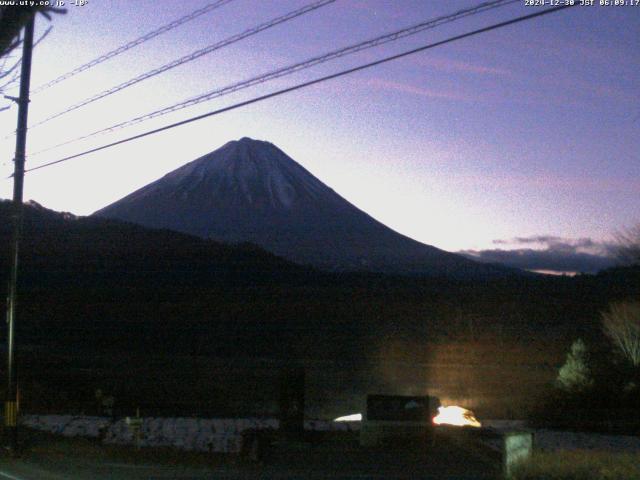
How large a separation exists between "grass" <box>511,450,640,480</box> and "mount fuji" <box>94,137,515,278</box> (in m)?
84.9

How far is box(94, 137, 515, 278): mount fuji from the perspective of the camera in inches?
4232

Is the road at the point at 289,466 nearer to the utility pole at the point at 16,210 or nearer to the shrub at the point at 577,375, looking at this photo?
the utility pole at the point at 16,210

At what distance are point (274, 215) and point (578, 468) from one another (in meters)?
109

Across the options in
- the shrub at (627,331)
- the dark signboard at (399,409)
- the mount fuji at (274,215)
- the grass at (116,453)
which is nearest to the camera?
the grass at (116,453)

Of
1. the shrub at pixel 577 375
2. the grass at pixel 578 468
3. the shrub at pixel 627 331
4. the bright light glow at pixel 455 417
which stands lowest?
the bright light glow at pixel 455 417

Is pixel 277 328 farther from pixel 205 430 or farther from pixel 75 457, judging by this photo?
pixel 75 457

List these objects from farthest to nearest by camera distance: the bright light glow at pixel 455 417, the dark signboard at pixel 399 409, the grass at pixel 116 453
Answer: the bright light glow at pixel 455 417, the dark signboard at pixel 399 409, the grass at pixel 116 453

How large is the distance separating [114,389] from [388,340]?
20767mm

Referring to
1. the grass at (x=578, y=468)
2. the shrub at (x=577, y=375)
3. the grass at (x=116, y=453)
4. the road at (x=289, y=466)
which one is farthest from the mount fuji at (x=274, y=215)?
the grass at (x=578, y=468)

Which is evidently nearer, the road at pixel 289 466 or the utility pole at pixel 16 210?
the road at pixel 289 466

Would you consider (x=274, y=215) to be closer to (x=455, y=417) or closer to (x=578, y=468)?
(x=455, y=417)

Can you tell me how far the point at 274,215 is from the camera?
394 feet

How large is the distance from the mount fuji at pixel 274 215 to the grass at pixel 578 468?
84.9 metres

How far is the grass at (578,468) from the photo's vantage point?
11.1m
